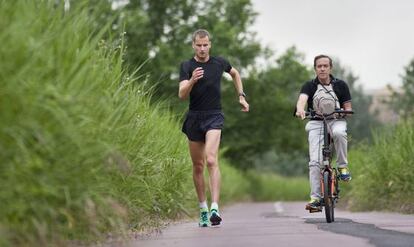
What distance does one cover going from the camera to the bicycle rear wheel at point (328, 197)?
1052 centimetres

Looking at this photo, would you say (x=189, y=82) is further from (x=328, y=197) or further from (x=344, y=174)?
(x=344, y=174)

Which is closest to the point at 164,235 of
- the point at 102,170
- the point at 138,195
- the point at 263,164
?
the point at 138,195

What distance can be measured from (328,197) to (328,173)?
347 millimetres

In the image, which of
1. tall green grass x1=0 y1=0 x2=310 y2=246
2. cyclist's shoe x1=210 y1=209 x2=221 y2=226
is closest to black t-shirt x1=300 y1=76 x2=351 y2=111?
cyclist's shoe x1=210 y1=209 x2=221 y2=226

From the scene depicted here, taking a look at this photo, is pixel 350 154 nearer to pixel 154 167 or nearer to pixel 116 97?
pixel 154 167

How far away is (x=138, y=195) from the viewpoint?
888 centimetres

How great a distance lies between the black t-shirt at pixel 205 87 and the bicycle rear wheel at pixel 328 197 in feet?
5.14

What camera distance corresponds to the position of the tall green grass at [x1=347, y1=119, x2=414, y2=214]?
15133 millimetres

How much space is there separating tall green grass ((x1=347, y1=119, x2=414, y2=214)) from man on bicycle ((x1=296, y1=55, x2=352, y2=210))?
3.72m

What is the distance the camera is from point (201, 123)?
10.2m

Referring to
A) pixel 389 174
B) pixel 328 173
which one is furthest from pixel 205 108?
pixel 389 174

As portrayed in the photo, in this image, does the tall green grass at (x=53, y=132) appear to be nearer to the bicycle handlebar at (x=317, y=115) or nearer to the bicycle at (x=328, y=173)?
the bicycle at (x=328, y=173)

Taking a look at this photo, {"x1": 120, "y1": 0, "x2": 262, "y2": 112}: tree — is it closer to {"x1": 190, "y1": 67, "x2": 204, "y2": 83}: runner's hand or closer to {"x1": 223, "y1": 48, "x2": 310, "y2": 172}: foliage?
{"x1": 223, "y1": 48, "x2": 310, "y2": 172}: foliage

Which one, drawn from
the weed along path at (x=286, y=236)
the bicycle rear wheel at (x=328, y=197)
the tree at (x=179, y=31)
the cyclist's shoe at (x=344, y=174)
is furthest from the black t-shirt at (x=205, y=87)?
the tree at (x=179, y=31)
